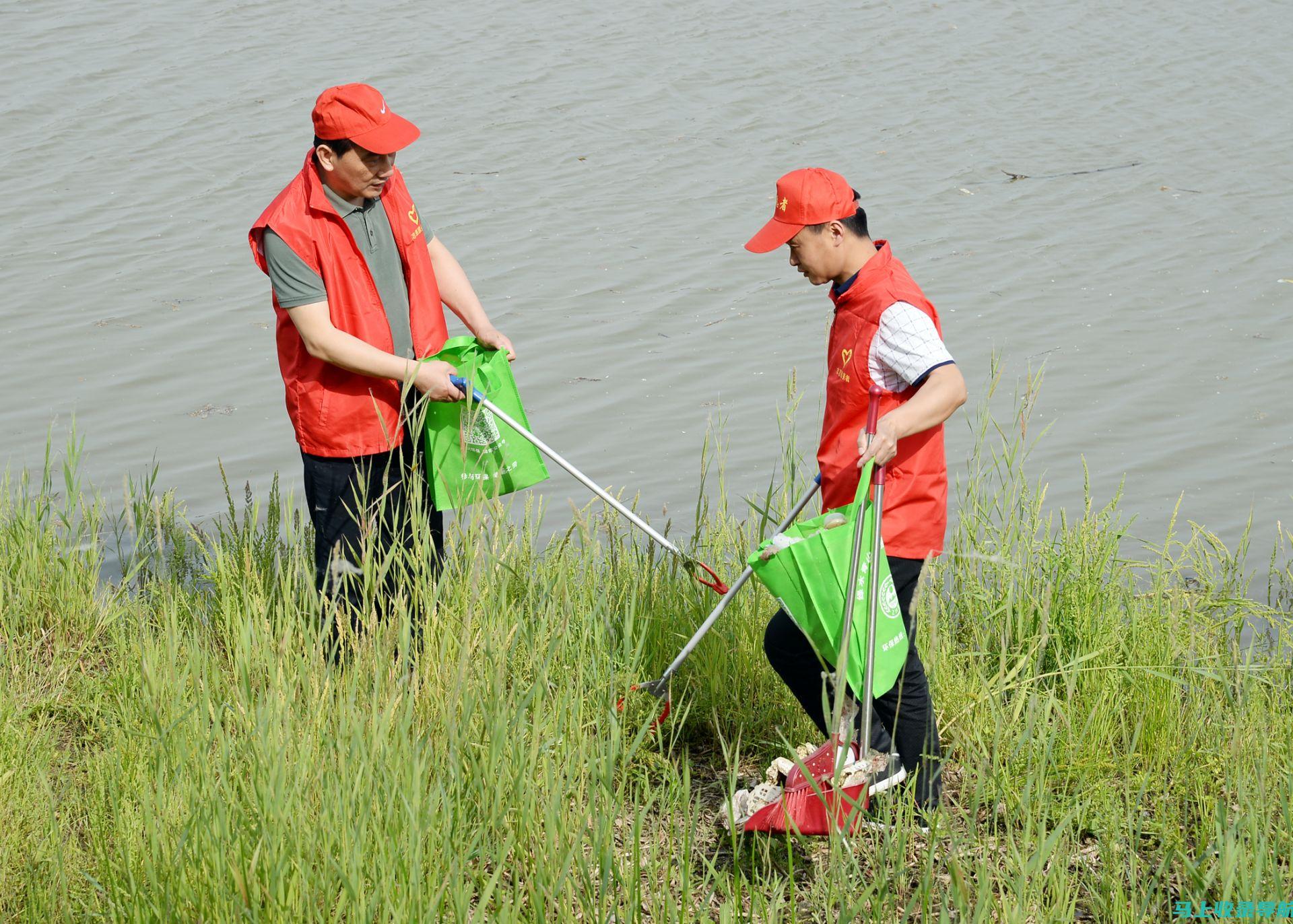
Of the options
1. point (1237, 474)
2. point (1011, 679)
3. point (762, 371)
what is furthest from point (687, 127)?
point (1011, 679)

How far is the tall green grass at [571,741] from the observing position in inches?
92.4

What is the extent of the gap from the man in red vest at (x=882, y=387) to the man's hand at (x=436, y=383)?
92cm

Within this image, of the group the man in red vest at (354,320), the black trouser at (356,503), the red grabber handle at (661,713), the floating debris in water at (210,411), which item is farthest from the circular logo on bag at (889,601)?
the floating debris in water at (210,411)

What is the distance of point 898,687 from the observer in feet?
10.3

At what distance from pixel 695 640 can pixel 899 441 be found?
2.20 feet

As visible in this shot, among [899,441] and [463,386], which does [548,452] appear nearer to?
[463,386]

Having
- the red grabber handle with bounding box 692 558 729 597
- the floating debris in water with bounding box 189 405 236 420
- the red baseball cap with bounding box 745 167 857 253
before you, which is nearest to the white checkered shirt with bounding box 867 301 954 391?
the red baseball cap with bounding box 745 167 857 253

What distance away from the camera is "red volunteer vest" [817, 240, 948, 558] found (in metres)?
3.04

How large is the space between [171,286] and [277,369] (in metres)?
1.45

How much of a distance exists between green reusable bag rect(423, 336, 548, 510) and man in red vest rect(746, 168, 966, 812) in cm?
94

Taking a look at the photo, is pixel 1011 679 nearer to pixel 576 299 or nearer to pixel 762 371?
pixel 762 371

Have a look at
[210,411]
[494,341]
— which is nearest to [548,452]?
[494,341]

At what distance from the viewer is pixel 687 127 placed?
10500 mm

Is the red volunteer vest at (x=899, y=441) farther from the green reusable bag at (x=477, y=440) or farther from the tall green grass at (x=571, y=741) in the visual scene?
the green reusable bag at (x=477, y=440)
